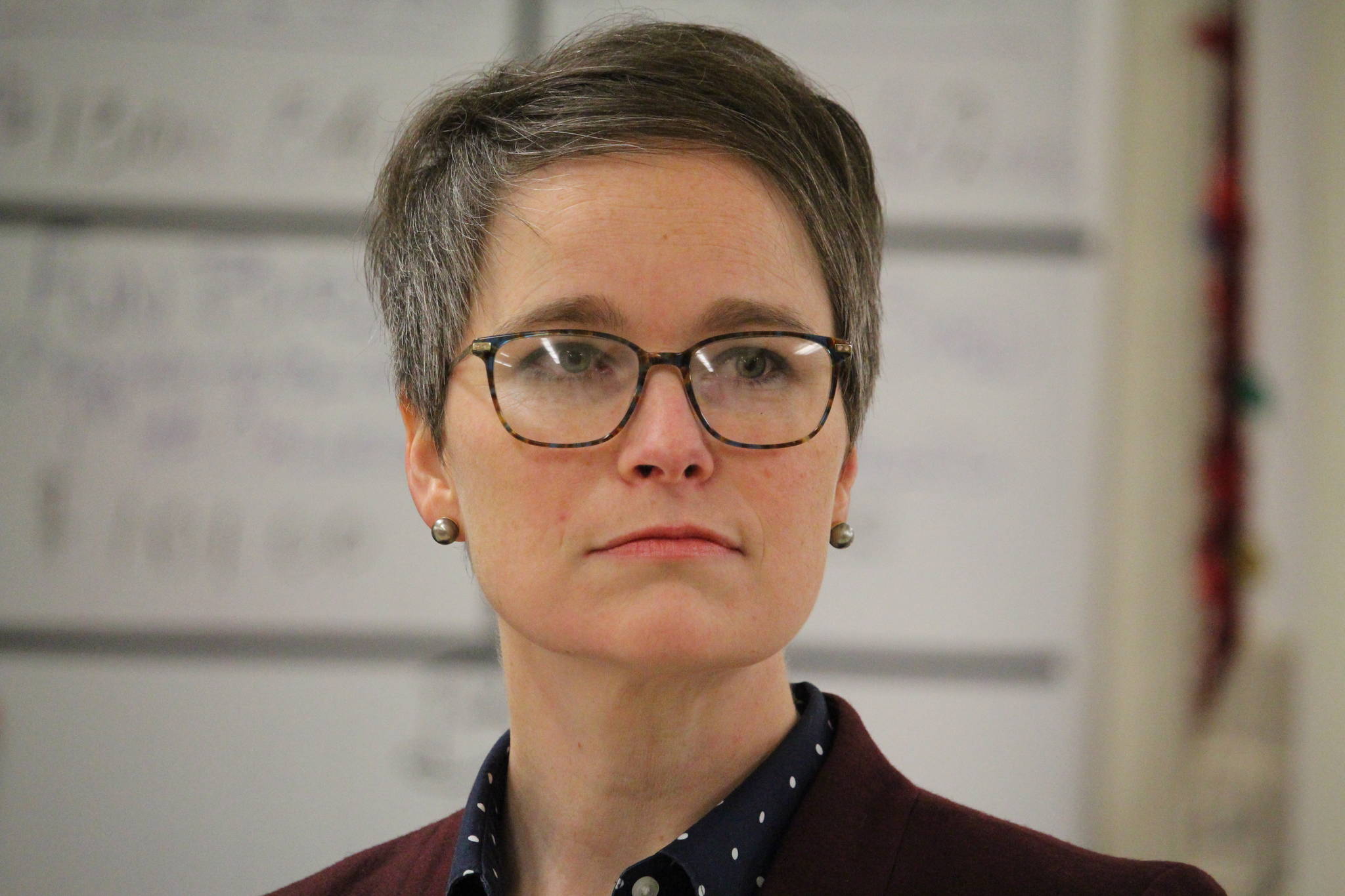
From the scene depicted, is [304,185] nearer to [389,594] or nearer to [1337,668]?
[389,594]

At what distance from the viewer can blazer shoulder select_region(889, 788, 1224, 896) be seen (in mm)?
795

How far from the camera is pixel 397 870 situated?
1.02m

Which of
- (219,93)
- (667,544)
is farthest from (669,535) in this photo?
(219,93)

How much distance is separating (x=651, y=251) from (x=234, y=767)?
4.95 feet

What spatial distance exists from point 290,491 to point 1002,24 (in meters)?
1.42

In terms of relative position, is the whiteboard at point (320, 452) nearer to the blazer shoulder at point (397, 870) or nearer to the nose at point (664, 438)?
the blazer shoulder at point (397, 870)

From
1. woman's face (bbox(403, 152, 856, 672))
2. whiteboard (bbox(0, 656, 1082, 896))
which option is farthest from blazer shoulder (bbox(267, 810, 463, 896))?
whiteboard (bbox(0, 656, 1082, 896))

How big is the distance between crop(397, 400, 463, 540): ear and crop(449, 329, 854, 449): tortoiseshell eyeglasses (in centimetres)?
14

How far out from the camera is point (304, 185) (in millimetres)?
1981

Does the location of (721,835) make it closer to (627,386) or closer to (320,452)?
(627,386)

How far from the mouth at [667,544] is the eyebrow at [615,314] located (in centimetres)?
14

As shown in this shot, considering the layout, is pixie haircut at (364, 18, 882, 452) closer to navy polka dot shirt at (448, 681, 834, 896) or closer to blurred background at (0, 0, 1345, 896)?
navy polka dot shirt at (448, 681, 834, 896)

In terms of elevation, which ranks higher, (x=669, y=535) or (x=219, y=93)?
(x=219, y=93)

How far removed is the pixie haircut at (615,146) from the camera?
85 cm
